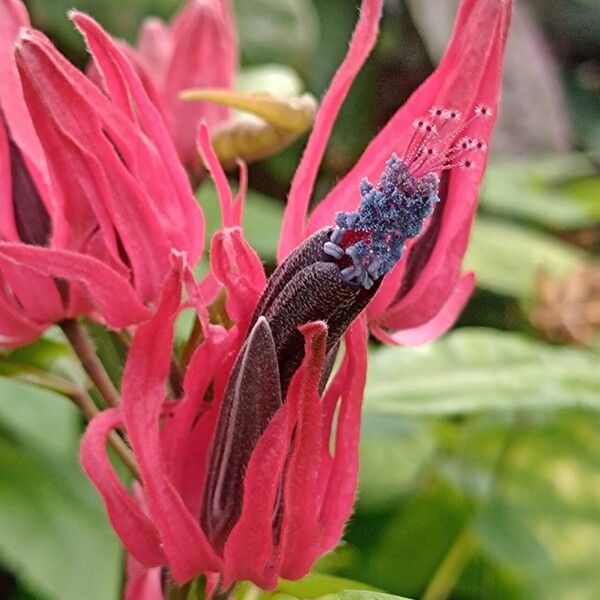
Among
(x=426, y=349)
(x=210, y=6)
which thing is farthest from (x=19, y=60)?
(x=426, y=349)

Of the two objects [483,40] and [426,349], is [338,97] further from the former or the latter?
[426,349]

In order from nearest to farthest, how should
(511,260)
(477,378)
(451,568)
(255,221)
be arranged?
(477,378), (451,568), (255,221), (511,260)

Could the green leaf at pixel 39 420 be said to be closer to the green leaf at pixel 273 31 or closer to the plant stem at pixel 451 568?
the plant stem at pixel 451 568

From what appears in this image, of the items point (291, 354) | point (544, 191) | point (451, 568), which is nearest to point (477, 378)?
point (451, 568)

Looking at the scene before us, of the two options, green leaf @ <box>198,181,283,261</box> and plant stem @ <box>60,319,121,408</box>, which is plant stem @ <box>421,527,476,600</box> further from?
plant stem @ <box>60,319,121,408</box>

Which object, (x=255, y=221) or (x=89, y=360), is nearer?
(x=89, y=360)

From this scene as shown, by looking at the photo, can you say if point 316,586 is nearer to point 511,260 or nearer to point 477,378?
point 477,378
